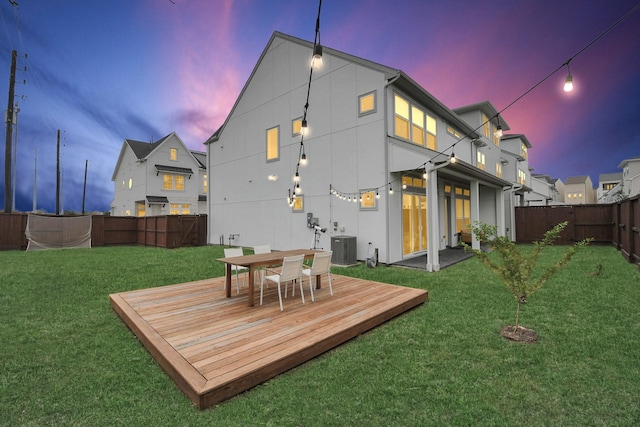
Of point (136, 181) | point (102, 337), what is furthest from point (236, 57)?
point (102, 337)

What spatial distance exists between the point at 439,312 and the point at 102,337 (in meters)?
5.18

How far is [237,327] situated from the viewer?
384 cm

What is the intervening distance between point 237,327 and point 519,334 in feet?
12.6

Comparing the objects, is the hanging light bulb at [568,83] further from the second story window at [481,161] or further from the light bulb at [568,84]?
the second story window at [481,161]

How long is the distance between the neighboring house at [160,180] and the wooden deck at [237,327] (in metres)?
18.1

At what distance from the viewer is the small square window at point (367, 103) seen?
899 centimetres

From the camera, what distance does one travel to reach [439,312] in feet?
15.7

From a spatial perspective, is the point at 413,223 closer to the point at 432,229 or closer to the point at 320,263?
the point at 432,229

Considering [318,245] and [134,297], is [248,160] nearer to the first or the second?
[318,245]

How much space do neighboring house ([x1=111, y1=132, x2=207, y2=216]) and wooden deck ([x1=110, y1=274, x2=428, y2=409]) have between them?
18129 millimetres

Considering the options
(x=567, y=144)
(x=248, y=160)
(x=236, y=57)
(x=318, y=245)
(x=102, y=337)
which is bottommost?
(x=102, y=337)

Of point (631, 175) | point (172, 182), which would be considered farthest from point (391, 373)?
point (631, 175)

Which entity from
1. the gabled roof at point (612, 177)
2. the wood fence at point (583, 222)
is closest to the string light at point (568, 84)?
the wood fence at point (583, 222)

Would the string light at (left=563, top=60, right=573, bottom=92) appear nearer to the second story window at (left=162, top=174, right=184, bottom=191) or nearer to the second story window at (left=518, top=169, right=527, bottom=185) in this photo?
the second story window at (left=518, top=169, right=527, bottom=185)
